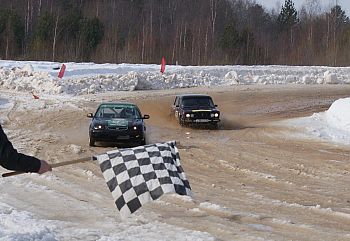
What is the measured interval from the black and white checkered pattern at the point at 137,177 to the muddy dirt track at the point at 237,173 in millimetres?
1627

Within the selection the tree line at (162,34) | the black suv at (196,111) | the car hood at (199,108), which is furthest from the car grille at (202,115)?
the tree line at (162,34)

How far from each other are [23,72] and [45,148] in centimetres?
2361

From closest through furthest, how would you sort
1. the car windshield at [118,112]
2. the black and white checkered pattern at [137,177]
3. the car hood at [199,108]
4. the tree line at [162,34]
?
the black and white checkered pattern at [137,177]
the car windshield at [118,112]
the car hood at [199,108]
the tree line at [162,34]

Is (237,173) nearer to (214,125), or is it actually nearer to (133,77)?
(214,125)

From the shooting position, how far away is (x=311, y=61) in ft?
250

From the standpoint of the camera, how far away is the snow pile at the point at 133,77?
3766cm

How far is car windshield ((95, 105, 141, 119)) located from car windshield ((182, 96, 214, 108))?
5.94 meters

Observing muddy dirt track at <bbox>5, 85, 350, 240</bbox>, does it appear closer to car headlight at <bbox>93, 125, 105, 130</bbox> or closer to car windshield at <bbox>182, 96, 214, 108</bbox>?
car headlight at <bbox>93, 125, 105, 130</bbox>

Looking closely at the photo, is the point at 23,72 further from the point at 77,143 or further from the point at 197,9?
Result: the point at 197,9

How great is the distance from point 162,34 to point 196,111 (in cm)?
5114

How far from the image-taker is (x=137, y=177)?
620cm

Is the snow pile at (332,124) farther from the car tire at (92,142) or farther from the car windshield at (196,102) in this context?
the car tire at (92,142)

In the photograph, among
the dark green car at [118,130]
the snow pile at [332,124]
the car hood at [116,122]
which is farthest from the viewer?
the snow pile at [332,124]

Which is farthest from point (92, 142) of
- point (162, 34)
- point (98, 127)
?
point (162, 34)
